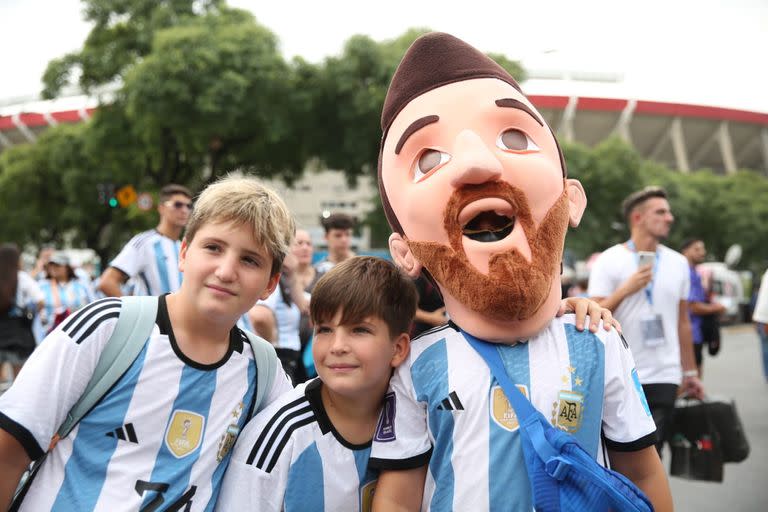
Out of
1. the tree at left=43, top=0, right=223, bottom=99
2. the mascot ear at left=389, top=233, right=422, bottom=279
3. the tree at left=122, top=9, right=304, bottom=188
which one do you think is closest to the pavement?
the mascot ear at left=389, top=233, right=422, bottom=279

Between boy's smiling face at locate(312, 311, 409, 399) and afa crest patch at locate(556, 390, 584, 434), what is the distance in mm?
493

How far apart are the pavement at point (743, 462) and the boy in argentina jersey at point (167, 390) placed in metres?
3.99

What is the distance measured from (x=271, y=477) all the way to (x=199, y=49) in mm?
12242

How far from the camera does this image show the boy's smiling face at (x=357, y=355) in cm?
195

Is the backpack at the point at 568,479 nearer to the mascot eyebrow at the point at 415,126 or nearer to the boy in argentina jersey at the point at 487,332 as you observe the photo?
the boy in argentina jersey at the point at 487,332

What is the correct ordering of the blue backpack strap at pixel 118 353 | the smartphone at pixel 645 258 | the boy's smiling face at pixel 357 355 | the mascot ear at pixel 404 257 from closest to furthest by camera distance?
the blue backpack strap at pixel 118 353 → the boy's smiling face at pixel 357 355 → the mascot ear at pixel 404 257 → the smartphone at pixel 645 258

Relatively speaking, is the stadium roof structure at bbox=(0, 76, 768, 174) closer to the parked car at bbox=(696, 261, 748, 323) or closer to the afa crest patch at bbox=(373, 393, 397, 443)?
the parked car at bbox=(696, 261, 748, 323)

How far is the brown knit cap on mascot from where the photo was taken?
183 centimetres

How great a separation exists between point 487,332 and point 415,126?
2.16 ft

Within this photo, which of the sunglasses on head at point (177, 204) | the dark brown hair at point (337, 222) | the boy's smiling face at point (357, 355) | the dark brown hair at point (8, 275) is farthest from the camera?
the dark brown hair at point (8, 275)

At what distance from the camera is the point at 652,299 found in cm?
431

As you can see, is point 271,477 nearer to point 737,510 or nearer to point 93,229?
point 737,510

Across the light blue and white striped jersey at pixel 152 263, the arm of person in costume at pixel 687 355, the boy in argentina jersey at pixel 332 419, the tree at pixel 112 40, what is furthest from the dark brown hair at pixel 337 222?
the tree at pixel 112 40

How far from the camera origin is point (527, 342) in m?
1.93
